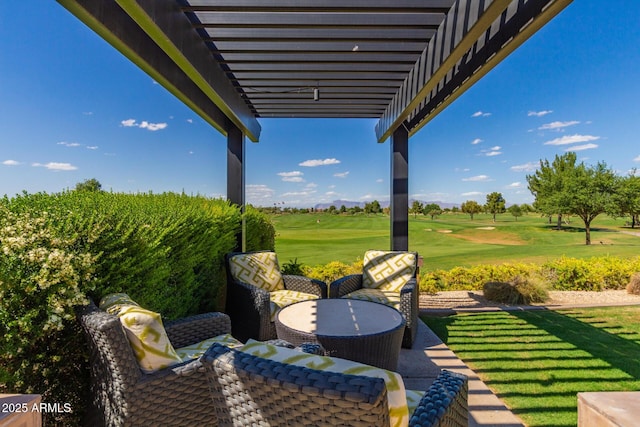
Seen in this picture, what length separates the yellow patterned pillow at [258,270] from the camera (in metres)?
3.76

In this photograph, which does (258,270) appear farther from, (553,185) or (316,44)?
(553,185)

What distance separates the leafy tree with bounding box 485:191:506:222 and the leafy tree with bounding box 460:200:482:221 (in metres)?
0.64

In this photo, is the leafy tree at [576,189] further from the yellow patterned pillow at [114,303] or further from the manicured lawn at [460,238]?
the yellow patterned pillow at [114,303]

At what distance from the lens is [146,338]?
1.51m

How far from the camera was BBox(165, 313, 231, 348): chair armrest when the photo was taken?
2.16m

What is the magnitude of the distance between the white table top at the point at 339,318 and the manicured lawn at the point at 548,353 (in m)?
0.97

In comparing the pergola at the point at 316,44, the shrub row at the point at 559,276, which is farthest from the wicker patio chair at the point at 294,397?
the shrub row at the point at 559,276

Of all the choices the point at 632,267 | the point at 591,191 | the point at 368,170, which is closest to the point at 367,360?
the point at 632,267

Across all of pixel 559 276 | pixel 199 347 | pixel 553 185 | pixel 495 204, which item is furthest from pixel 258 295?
pixel 553 185

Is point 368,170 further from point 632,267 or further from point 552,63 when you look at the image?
point 632,267

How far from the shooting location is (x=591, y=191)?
51.9ft

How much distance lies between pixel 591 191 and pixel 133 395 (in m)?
20.1

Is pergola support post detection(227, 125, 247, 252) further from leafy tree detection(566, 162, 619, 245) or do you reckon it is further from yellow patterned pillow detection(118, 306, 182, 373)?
leafy tree detection(566, 162, 619, 245)

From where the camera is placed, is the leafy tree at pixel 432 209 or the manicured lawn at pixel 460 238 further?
the leafy tree at pixel 432 209
